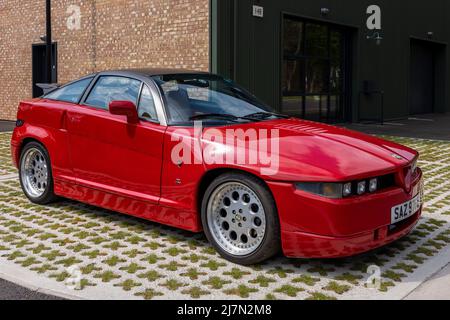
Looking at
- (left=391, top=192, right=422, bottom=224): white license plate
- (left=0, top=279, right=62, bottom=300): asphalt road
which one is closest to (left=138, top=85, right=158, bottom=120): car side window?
(left=0, top=279, right=62, bottom=300): asphalt road

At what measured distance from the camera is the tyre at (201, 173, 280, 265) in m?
3.97

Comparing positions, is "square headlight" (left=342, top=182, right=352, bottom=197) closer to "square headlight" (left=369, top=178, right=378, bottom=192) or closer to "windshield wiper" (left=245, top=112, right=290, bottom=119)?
"square headlight" (left=369, top=178, right=378, bottom=192)

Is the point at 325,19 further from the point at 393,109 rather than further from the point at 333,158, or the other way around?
the point at 333,158

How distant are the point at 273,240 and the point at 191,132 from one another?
1117 mm

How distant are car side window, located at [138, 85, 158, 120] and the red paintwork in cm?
11

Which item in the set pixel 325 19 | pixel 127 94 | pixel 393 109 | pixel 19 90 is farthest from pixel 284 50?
pixel 127 94

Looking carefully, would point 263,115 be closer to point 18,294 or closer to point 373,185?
point 373,185

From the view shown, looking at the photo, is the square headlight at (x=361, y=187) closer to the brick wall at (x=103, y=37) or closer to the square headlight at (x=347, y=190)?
the square headlight at (x=347, y=190)

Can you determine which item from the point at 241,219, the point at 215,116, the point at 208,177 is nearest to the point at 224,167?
the point at 208,177

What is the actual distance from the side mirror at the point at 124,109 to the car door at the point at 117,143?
83 millimetres

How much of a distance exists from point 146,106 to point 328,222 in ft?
6.56

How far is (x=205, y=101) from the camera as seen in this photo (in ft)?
16.3

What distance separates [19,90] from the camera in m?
18.3
